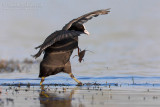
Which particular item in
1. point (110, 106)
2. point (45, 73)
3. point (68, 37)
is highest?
point (68, 37)

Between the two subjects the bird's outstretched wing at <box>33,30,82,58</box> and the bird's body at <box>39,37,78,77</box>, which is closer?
the bird's outstretched wing at <box>33,30,82,58</box>

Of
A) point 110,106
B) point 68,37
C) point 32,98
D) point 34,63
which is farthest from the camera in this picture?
point 34,63

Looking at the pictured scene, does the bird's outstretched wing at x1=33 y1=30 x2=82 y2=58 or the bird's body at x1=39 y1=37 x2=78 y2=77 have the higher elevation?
the bird's outstretched wing at x1=33 y1=30 x2=82 y2=58

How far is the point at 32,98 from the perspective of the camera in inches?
318

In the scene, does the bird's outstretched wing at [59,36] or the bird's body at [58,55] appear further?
the bird's body at [58,55]

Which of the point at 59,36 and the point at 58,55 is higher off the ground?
the point at 59,36

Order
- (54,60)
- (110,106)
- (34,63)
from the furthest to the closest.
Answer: (34,63), (54,60), (110,106)

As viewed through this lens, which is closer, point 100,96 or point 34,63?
→ point 100,96

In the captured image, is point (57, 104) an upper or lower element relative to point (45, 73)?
lower

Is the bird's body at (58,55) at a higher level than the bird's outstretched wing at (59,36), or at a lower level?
lower

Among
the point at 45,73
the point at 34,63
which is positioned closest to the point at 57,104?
the point at 45,73

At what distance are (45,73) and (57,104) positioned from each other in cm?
436

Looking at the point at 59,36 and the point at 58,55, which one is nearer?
the point at 59,36

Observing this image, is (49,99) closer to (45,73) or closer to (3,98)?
(3,98)
